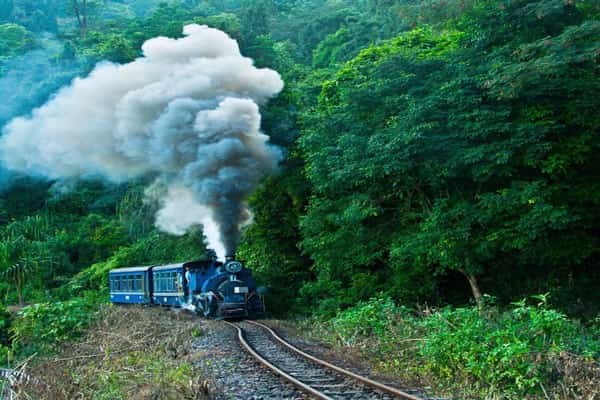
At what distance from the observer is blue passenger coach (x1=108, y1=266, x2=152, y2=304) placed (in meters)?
19.0

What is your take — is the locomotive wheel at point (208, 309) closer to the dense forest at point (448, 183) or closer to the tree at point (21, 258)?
the dense forest at point (448, 183)

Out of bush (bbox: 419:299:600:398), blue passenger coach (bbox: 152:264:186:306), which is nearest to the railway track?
bush (bbox: 419:299:600:398)

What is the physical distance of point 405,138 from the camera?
12.0m

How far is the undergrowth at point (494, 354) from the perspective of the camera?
596cm

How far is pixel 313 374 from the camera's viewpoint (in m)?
7.57

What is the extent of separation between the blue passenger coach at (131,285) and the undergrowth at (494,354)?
1128 cm

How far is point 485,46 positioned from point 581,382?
922 cm

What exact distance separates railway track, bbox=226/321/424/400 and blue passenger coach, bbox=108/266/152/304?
8827 millimetres

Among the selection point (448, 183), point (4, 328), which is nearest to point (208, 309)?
point (4, 328)

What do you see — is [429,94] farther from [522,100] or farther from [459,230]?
[459,230]

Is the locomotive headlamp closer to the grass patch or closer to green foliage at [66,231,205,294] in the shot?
the grass patch

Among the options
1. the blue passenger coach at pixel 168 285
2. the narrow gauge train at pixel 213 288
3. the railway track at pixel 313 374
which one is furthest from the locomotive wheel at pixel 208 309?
the railway track at pixel 313 374

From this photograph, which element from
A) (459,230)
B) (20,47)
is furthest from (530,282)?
(20,47)

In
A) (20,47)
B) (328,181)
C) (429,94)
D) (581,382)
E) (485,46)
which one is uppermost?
(20,47)
